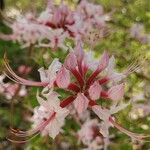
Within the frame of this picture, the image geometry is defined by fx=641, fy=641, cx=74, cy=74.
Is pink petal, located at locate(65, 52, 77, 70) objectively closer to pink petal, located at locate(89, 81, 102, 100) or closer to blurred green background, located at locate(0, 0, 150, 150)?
pink petal, located at locate(89, 81, 102, 100)

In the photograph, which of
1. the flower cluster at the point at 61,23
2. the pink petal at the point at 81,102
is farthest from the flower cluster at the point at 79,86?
the flower cluster at the point at 61,23

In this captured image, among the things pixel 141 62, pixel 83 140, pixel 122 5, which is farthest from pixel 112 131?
pixel 122 5

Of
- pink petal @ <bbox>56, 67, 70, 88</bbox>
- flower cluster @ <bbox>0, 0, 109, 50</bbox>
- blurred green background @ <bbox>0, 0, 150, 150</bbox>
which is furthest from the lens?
blurred green background @ <bbox>0, 0, 150, 150</bbox>

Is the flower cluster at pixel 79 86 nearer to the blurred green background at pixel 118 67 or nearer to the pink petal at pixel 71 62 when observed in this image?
the pink petal at pixel 71 62

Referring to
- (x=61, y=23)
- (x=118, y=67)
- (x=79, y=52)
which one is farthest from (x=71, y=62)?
(x=118, y=67)

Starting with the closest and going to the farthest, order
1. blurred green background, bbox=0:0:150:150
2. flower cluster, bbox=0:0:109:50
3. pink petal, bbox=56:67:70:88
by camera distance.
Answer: pink petal, bbox=56:67:70:88 < flower cluster, bbox=0:0:109:50 < blurred green background, bbox=0:0:150:150

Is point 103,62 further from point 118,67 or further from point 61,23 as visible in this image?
point 118,67

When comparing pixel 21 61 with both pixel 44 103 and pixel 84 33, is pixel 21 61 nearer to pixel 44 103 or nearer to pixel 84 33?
pixel 84 33

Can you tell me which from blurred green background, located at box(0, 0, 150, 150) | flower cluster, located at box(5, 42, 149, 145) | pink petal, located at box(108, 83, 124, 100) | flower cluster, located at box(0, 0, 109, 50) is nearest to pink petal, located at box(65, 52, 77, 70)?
flower cluster, located at box(5, 42, 149, 145)
